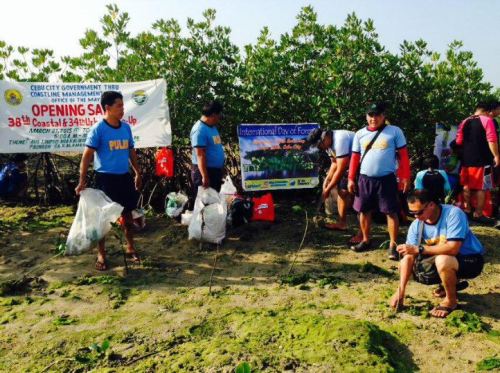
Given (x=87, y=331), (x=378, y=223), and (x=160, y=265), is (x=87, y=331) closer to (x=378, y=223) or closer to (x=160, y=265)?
(x=160, y=265)

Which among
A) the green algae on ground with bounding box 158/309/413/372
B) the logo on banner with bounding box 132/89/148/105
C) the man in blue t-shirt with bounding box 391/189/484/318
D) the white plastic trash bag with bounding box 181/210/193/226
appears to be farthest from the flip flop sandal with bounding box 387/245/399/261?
the logo on banner with bounding box 132/89/148/105

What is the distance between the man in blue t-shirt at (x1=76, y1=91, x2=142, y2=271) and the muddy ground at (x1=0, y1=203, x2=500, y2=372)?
0.80 m

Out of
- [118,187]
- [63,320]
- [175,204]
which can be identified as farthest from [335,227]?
[63,320]

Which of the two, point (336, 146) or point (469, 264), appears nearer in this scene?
point (469, 264)

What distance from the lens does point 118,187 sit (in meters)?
4.93

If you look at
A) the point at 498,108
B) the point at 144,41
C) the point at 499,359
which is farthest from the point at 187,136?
the point at 499,359

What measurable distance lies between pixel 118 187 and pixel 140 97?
7.37 ft

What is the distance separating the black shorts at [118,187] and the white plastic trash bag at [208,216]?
79 centimetres

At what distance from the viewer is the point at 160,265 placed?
520 cm

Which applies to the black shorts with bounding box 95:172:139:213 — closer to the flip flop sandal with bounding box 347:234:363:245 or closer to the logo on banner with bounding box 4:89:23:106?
the logo on banner with bounding box 4:89:23:106

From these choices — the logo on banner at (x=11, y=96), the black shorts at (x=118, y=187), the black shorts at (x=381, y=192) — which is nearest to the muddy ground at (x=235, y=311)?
the black shorts at (x=381, y=192)

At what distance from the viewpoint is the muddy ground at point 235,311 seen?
316 cm

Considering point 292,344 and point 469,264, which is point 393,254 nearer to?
point 469,264

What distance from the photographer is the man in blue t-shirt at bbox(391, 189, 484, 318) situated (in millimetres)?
3662
